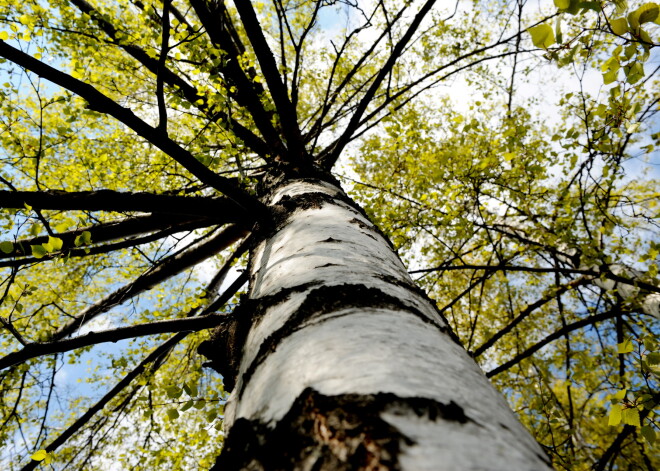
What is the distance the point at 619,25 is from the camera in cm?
103

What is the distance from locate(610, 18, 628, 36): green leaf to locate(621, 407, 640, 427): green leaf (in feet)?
5.64

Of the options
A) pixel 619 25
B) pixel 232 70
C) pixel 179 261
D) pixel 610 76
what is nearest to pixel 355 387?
pixel 619 25

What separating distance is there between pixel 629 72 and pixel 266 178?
7.94 ft

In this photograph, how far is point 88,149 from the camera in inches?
176

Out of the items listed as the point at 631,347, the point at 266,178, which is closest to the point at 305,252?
the point at 631,347

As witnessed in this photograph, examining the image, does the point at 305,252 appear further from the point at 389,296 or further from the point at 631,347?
the point at 631,347

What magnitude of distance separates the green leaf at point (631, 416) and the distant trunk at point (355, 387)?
1.54 m

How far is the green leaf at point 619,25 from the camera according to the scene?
1022mm

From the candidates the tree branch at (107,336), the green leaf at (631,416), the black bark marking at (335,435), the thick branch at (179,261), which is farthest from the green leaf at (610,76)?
the thick branch at (179,261)

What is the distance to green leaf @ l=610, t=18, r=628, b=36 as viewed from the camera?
1.02m

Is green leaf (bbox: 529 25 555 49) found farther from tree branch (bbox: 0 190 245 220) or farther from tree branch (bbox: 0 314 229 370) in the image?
tree branch (bbox: 0 190 245 220)

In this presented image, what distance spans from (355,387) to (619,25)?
1307 millimetres

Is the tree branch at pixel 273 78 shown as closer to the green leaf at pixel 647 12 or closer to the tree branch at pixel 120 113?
the tree branch at pixel 120 113

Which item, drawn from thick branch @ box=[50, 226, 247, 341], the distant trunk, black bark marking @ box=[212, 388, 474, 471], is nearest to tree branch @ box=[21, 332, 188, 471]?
thick branch @ box=[50, 226, 247, 341]
